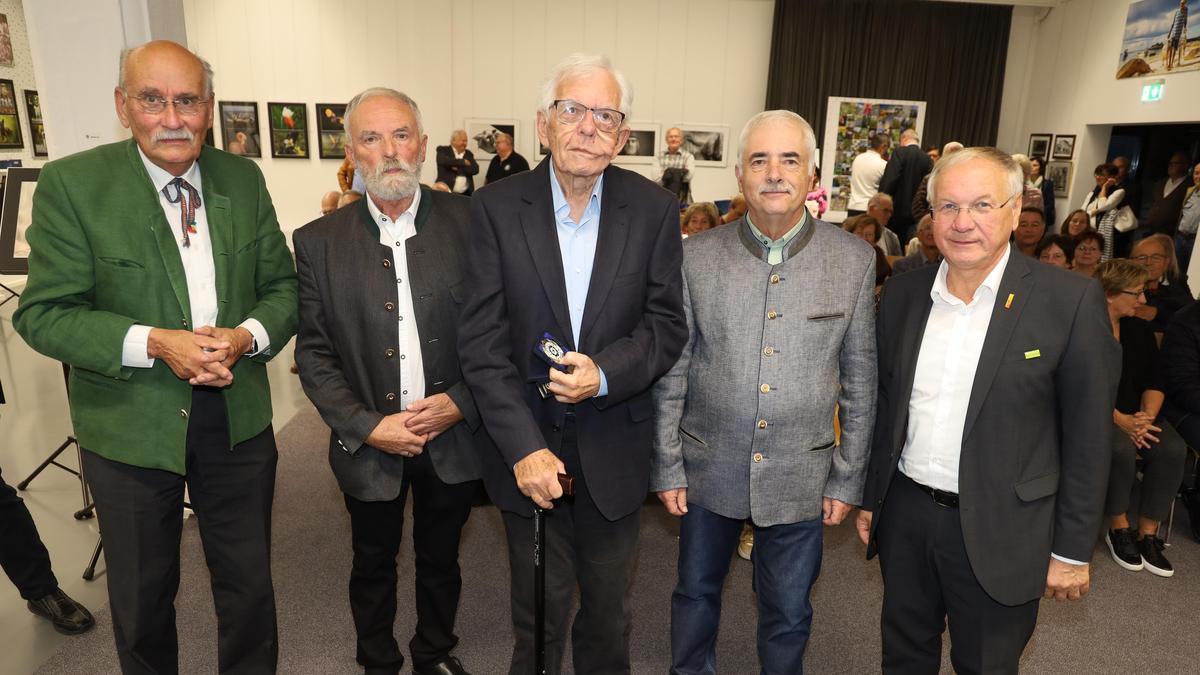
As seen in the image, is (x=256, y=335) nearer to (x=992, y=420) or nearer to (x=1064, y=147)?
(x=992, y=420)

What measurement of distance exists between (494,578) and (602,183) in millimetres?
2123

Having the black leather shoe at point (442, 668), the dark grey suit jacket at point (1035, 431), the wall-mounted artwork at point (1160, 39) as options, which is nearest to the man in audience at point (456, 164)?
the black leather shoe at point (442, 668)

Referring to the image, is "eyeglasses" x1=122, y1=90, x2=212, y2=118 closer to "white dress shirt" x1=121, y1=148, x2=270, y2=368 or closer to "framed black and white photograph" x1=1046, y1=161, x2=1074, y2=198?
"white dress shirt" x1=121, y1=148, x2=270, y2=368

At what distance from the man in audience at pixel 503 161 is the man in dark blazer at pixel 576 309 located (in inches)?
359

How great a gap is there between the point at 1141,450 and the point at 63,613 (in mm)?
4942

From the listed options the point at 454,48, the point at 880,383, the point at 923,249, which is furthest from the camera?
the point at 454,48

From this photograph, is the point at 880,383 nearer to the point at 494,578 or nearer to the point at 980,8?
the point at 494,578

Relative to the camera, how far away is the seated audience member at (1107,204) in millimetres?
8883

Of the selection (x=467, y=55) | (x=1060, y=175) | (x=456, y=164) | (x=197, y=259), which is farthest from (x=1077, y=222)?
(x=467, y=55)

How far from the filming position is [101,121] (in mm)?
3414

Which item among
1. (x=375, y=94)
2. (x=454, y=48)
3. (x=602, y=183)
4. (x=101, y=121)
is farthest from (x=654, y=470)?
→ (x=454, y=48)

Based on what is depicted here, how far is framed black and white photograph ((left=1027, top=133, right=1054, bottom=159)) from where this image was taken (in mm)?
11867

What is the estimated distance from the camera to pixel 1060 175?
37.6 feet

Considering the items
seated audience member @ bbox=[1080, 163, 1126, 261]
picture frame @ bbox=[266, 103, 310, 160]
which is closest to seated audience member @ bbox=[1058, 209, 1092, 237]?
seated audience member @ bbox=[1080, 163, 1126, 261]
